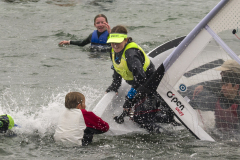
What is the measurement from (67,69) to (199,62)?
354cm

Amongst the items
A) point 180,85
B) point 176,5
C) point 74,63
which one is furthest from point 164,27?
point 180,85

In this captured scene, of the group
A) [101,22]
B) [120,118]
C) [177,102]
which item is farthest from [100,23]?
[177,102]

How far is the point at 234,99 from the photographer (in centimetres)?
386

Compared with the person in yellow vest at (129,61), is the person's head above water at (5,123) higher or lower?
lower

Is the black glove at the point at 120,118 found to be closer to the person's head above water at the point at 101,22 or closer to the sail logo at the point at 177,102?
the sail logo at the point at 177,102

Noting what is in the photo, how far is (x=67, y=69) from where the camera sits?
693 centimetres

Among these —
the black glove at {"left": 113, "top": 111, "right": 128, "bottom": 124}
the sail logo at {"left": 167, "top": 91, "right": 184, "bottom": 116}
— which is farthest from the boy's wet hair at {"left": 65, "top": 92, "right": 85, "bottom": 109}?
the sail logo at {"left": 167, "top": 91, "right": 184, "bottom": 116}

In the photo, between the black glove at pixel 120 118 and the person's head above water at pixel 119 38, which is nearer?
the person's head above water at pixel 119 38

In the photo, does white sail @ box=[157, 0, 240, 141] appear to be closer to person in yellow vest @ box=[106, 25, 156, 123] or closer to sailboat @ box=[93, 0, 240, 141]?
→ sailboat @ box=[93, 0, 240, 141]

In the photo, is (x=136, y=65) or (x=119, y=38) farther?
(x=119, y=38)

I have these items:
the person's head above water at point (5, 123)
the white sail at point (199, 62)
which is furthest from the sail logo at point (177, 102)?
the person's head above water at point (5, 123)

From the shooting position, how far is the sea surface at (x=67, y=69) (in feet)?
12.7

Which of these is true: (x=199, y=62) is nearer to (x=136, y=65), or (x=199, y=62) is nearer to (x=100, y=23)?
(x=136, y=65)

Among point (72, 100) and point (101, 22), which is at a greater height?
point (101, 22)
